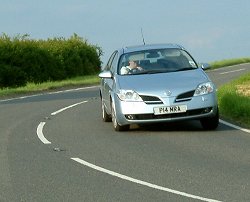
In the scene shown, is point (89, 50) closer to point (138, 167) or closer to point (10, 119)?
point (10, 119)

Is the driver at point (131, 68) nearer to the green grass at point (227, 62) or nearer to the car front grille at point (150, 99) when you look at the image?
the car front grille at point (150, 99)

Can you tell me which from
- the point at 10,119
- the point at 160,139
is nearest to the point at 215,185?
the point at 160,139

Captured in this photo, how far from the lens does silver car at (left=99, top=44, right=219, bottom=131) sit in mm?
14305

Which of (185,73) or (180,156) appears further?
(185,73)

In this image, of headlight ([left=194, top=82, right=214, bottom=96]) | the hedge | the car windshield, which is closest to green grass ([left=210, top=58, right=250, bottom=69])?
the hedge

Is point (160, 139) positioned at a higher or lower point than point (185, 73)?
lower

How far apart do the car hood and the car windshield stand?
37 cm

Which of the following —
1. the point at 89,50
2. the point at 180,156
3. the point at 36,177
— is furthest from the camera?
the point at 89,50

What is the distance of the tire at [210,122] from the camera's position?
1465 cm

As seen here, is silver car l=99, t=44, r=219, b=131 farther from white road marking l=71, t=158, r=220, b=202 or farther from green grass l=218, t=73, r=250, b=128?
white road marking l=71, t=158, r=220, b=202

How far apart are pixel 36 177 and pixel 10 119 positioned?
927cm

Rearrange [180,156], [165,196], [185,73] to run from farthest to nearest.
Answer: [185,73], [180,156], [165,196]

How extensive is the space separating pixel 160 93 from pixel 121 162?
3.13 metres

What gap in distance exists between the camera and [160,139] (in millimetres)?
13820
